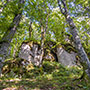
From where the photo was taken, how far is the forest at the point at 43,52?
533 centimetres

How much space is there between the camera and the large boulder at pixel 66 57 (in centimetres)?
1270

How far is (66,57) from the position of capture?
13.4 meters

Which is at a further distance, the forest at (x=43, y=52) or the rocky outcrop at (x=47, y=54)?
the rocky outcrop at (x=47, y=54)

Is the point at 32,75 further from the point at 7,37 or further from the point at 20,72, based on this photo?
the point at 7,37

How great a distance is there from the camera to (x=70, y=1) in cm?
840

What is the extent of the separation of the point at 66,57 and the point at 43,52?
4795mm

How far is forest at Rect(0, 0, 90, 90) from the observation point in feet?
17.5

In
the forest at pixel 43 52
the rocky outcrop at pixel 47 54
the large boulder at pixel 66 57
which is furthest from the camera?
the large boulder at pixel 66 57

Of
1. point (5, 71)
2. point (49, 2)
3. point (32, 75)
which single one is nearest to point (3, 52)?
point (5, 71)

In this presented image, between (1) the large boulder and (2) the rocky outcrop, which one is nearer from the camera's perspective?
(2) the rocky outcrop

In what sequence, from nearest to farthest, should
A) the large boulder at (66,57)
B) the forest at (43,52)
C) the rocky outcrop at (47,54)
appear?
the forest at (43,52) < the rocky outcrop at (47,54) < the large boulder at (66,57)

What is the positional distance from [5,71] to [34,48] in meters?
6.57

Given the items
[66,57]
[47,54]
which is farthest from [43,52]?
[66,57]

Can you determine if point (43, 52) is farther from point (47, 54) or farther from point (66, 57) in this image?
point (66, 57)
